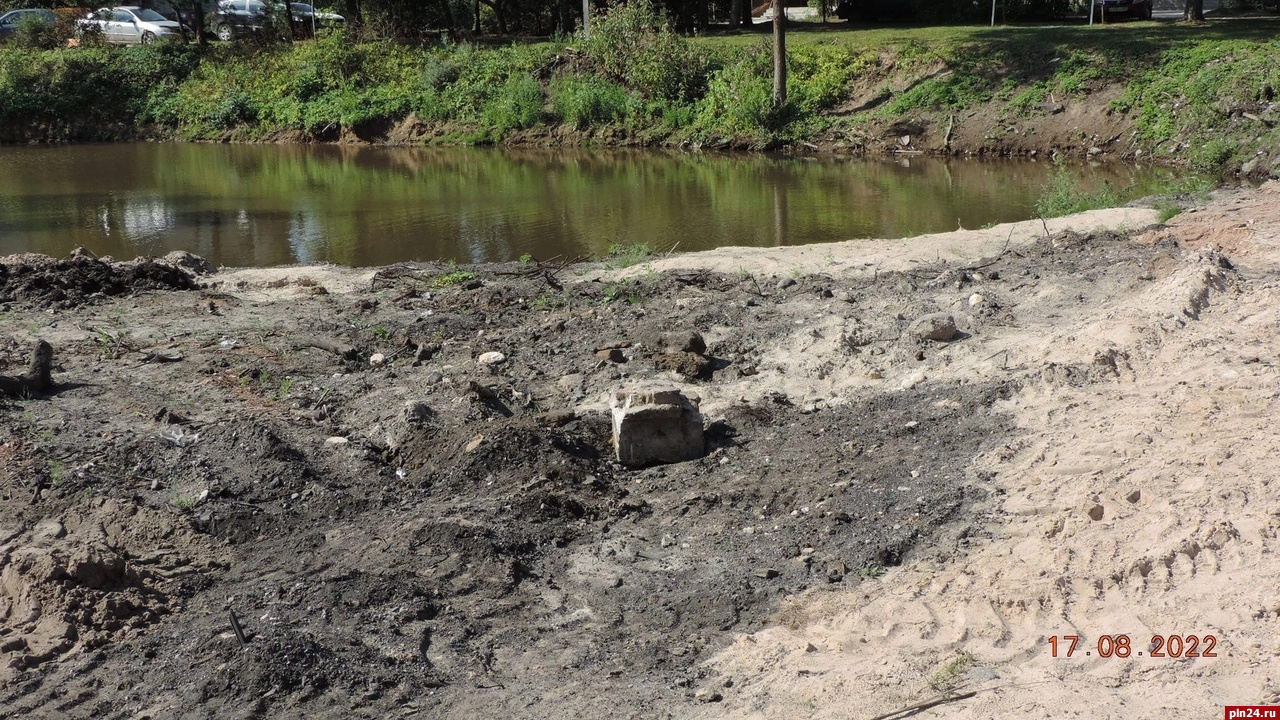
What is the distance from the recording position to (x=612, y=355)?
8.85m

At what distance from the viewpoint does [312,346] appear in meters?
9.73

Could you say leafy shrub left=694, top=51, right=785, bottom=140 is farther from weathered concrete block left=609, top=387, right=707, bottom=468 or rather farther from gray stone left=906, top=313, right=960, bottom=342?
weathered concrete block left=609, top=387, right=707, bottom=468

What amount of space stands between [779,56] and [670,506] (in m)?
21.5

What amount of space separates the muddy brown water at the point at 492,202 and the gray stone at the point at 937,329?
757 cm

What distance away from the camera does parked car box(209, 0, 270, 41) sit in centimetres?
3919

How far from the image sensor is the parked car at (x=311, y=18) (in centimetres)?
3934

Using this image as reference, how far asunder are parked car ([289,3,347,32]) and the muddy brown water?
40.2 feet

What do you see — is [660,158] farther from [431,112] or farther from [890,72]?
[431,112]

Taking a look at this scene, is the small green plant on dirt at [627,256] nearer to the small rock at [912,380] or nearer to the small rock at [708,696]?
the small rock at [912,380]

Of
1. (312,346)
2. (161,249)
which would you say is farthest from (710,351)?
(161,249)

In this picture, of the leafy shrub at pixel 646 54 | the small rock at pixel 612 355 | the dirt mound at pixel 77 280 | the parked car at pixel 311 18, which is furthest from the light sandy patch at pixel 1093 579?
the parked car at pixel 311 18

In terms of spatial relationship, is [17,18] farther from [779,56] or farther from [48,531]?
[48,531]

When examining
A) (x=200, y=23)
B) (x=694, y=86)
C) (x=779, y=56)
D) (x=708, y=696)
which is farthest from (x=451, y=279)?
(x=200, y=23)

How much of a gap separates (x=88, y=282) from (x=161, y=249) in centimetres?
547
